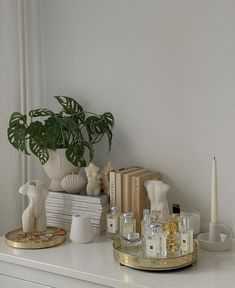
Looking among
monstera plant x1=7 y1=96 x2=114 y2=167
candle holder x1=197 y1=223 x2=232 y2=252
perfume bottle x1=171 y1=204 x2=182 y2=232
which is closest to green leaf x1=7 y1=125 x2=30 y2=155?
monstera plant x1=7 y1=96 x2=114 y2=167

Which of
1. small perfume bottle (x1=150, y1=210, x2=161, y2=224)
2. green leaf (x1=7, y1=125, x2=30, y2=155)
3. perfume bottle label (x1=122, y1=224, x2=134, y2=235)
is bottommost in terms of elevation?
perfume bottle label (x1=122, y1=224, x2=134, y2=235)

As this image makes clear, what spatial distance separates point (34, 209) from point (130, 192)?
332mm

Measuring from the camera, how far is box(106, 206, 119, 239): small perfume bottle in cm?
151

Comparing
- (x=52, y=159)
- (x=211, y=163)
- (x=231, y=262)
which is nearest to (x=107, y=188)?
(x=52, y=159)

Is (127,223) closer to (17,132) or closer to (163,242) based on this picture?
(163,242)

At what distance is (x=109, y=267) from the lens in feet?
4.15

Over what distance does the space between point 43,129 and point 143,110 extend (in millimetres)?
368

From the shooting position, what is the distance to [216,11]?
4.91 feet

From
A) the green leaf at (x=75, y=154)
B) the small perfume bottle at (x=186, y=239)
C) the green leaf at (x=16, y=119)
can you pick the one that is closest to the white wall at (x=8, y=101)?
the green leaf at (x=16, y=119)

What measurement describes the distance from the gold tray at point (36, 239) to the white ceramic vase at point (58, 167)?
0.19m

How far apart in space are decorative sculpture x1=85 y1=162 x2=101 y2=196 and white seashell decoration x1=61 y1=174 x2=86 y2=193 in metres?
0.03

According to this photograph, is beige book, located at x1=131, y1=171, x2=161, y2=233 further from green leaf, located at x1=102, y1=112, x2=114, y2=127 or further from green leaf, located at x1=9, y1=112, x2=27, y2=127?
green leaf, located at x1=9, y1=112, x2=27, y2=127

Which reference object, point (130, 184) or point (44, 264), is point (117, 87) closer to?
point (130, 184)

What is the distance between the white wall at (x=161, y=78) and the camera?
1.52m
